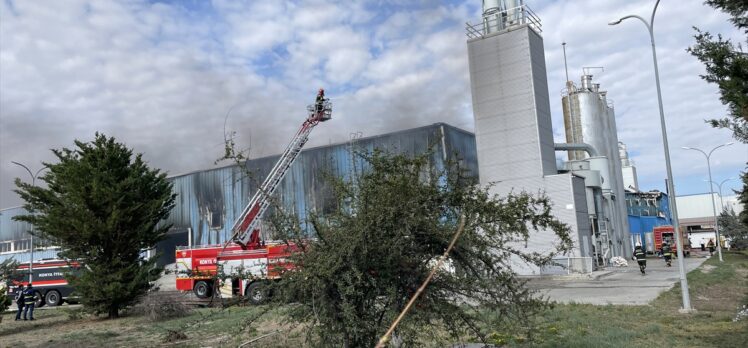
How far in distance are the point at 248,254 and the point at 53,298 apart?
14166mm

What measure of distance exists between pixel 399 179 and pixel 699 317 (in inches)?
400

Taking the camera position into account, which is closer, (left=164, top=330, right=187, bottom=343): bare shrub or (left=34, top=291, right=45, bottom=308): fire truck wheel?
(left=164, top=330, right=187, bottom=343): bare shrub

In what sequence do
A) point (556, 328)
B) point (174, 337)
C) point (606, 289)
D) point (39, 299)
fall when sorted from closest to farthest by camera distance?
point (556, 328) → point (174, 337) → point (606, 289) → point (39, 299)

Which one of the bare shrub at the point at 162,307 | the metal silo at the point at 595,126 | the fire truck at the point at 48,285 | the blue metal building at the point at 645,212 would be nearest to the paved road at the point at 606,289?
the bare shrub at the point at 162,307

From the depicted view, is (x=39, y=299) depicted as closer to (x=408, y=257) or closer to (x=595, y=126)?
(x=408, y=257)

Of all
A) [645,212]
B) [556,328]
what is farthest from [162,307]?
[645,212]

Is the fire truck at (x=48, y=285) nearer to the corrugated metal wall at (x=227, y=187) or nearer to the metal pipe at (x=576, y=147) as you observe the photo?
the corrugated metal wall at (x=227, y=187)

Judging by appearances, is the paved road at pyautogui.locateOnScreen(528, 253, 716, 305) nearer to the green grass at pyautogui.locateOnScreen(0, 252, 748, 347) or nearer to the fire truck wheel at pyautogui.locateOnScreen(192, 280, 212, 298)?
the green grass at pyautogui.locateOnScreen(0, 252, 748, 347)

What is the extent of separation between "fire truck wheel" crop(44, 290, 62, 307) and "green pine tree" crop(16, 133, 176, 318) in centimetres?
1017

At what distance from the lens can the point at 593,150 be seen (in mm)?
41188

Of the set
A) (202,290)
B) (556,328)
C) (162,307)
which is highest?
(202,290)

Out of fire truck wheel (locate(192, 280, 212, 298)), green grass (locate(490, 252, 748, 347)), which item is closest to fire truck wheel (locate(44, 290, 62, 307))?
fire truck wheel (locate(192, 280, 212, 298))

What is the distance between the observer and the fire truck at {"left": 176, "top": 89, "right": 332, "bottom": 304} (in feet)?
19.6

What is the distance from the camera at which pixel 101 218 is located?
18375 millimetres
